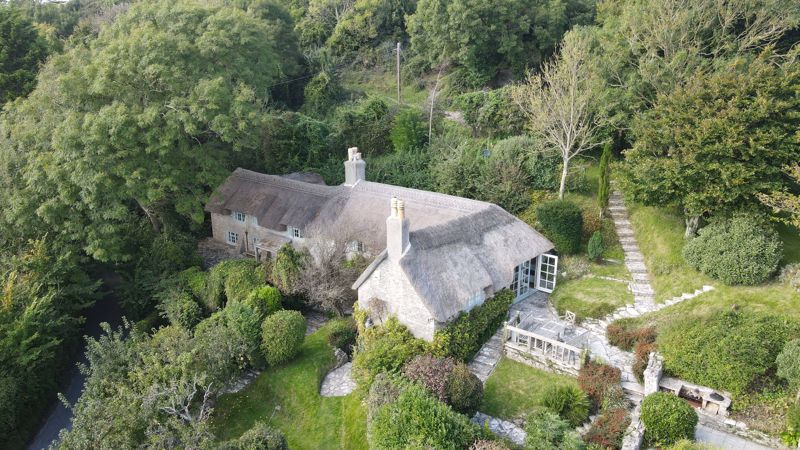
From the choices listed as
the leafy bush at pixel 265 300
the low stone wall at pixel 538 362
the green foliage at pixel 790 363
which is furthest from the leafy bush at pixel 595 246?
the leafy bush at pixel 265 300

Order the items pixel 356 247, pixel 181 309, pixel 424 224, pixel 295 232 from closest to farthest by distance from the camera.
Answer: pixel 181 309, pixel 424 224, pixel 356 247, pixel 295 232

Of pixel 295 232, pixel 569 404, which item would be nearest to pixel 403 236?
pixel 569 404

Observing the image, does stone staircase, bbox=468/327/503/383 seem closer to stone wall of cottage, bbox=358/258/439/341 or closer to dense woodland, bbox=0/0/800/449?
stone wall of cottage, bbox=358/258/439/341

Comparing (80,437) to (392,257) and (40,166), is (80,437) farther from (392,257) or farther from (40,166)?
(40,166)

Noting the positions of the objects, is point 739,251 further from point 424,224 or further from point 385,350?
point 385,350

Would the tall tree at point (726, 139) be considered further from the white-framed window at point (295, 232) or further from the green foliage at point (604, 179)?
the white-framed window at point (295, 232)

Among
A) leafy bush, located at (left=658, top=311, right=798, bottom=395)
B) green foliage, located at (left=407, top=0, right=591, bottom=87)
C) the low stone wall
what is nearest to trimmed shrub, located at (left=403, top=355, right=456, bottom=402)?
the low stone wall
